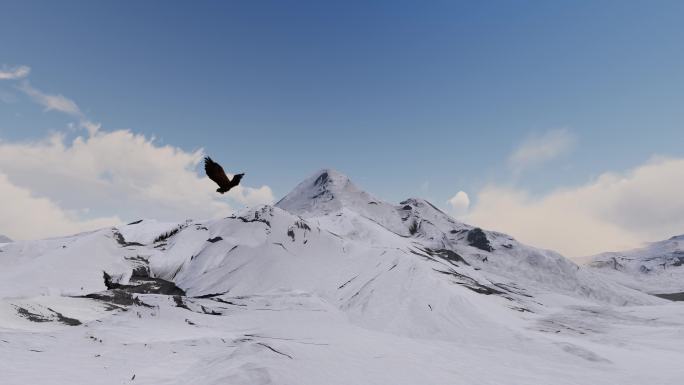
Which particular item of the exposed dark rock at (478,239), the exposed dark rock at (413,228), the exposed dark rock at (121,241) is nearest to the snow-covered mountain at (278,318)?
the exposed dark rock at (121,241)

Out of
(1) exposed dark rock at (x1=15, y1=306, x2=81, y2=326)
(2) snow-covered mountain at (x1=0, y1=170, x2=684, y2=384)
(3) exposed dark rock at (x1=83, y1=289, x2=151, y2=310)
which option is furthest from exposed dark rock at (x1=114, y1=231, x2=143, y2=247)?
(1) exposed dark rock at (x1=15, y1=306, x2=81, y2=326)

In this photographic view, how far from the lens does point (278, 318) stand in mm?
55906

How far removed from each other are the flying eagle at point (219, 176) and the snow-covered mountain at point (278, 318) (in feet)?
64.0

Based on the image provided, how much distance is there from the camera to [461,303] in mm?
62125

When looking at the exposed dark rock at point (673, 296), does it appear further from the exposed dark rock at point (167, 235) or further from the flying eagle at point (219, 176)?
the flying eagle at point (219, 176)

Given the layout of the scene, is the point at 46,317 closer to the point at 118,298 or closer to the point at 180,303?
the point at 118,298

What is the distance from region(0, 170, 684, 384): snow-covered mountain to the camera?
104 ft

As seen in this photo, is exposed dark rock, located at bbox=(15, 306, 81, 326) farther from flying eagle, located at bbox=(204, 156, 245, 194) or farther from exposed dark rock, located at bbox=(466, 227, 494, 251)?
exposed dark rock, located at bbox=(466, 227, 494, 251)

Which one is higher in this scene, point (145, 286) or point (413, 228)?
point (413, 228)

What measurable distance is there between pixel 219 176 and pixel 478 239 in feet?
629

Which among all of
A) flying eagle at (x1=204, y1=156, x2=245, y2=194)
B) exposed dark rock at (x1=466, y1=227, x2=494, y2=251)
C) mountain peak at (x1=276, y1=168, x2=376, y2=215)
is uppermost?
mountain peak at (x1=276, y1=168, x2=376, y2=215)

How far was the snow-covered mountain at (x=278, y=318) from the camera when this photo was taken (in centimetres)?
3155

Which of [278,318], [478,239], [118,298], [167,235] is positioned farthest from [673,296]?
[118,298]

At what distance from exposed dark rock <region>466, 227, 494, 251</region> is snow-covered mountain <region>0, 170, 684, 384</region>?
76314mm
